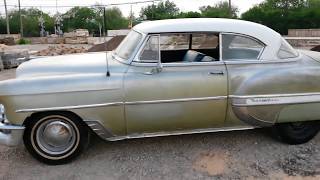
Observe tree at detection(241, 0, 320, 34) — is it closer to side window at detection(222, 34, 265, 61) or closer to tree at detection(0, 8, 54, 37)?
side window at detection(222, 34, 265, 61)

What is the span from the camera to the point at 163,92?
172 inches

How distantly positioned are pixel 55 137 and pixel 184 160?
1.53 m

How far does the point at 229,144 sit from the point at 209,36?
1.41 meters

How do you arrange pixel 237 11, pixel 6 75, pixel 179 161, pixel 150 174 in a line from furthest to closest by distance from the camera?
1. pixel 237 11
2. pixel 6 75
3. pixel 179 161
4. pixel 150 174

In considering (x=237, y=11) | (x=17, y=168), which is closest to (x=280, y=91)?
(x=17, y=168)

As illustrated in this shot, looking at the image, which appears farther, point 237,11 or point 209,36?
point 237,11

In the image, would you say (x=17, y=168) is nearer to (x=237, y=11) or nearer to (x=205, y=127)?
(x=205, y=127)

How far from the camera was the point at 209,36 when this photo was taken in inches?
184

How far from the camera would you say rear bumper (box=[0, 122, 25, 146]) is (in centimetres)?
419

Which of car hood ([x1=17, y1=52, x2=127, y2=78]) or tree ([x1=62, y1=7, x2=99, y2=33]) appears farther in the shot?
tree ([x1=62, y1=7, x2=99, y2=33])

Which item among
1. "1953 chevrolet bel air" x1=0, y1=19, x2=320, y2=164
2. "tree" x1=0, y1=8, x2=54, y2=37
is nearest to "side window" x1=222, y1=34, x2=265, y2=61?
"1953 chevrolet bel air" x1=0, y1=19, x2=320, y2=164

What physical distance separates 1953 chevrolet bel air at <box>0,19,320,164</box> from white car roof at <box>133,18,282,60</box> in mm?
12

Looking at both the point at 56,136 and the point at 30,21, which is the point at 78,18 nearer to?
the point at 30,21

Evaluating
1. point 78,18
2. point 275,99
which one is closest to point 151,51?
point 275,99
